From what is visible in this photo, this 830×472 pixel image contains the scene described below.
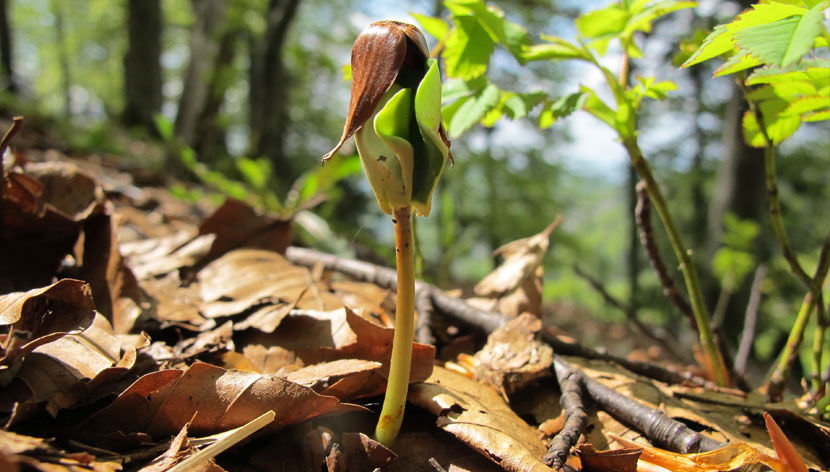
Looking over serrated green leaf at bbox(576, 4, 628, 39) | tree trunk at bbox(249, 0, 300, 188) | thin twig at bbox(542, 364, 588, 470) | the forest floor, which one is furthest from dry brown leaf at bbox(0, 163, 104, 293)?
tree trunk at bbox(249, 0, 300, 188)

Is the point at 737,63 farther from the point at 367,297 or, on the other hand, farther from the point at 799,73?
the point at 367,297

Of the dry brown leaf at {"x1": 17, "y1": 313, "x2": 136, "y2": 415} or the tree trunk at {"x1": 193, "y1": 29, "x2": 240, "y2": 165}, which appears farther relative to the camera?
the tree trunk at {"x1": 193, "y1": 29, "x2": 240, "y2": 165}

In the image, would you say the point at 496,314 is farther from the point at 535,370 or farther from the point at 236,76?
the point at 236,76

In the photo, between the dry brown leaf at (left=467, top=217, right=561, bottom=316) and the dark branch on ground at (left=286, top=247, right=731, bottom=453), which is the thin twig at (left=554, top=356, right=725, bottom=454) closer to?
the dark branch on ground at (left=286, top=247, right=731, bottom=453)

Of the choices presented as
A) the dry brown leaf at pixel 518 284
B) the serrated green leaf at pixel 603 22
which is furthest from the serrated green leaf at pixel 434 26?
the dry brown leaf at pixel 518 284

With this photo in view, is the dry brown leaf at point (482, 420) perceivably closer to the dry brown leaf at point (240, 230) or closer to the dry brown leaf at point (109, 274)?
the dry brown leaf at point (109, 274)

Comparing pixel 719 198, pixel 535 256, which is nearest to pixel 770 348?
pixel 719 198
